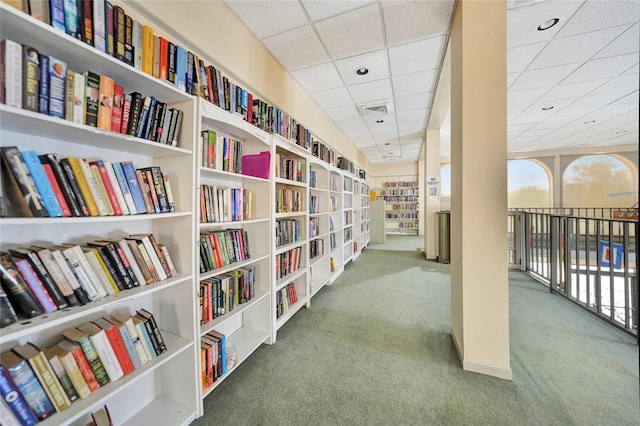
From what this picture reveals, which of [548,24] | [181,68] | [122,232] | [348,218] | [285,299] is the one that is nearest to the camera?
[122,232]

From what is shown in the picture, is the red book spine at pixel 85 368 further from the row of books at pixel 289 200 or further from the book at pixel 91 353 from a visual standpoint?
the row of books at pixel 289 200

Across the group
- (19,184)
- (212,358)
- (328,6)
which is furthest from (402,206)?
(19,184)

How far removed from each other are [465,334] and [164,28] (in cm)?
287

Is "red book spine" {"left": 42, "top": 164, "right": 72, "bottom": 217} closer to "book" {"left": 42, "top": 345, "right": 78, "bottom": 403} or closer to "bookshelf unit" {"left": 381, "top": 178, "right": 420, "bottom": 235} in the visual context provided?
"book" {"left": 42, "top": 345, "right": 78, "bottom": 403}

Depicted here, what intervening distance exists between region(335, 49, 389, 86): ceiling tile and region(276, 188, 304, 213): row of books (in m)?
1.49

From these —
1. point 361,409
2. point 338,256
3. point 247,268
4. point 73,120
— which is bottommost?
point 361,409

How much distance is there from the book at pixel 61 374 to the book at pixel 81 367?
2 cm

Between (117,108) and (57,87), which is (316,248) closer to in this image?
(117,108)

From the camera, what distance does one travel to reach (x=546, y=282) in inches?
133

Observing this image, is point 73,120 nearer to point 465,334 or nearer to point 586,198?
point 465,334

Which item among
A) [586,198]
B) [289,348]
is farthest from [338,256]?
[586,198]

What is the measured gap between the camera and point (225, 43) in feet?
6.61

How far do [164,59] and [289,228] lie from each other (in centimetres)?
164

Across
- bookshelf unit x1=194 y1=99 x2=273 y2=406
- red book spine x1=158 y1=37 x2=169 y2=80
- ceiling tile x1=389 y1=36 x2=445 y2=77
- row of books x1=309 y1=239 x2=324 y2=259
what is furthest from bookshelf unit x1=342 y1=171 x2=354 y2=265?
red book spine x1=158 y1=37 x2=169 y2=80
